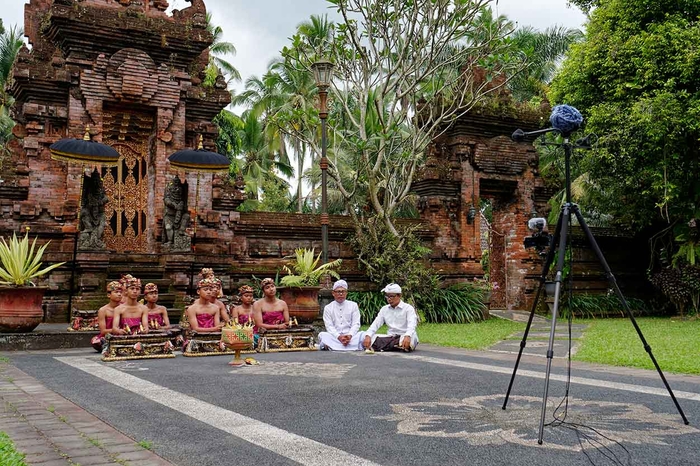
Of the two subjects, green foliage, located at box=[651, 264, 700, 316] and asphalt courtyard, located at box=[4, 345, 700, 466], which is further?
green foliage, located at box=[651, 264, 700, 316]

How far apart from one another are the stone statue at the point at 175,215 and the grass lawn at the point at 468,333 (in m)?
4.45

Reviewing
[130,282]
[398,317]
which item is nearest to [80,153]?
[130,282]

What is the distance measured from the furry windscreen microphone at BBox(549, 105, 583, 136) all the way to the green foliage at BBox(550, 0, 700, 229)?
11.6 m

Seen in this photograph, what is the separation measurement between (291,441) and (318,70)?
386 inches

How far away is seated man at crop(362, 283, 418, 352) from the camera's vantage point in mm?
9914

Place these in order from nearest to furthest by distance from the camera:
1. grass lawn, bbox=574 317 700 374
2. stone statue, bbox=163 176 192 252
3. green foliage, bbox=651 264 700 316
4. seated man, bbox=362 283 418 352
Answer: grass lawn, bbox=574 317 700 374 < seated man, bbox=362 283 418 352 < stone statue, bbox=163 176 192 252 < green foliage, bbox=651 264 700 316

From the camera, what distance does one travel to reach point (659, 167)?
16.0 meters

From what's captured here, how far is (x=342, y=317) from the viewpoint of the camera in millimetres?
10523

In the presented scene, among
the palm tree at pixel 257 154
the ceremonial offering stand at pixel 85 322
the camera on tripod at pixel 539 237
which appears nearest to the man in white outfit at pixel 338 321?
the ceremonial offering stand at pixel 85 322

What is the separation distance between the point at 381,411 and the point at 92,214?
32.0 feet

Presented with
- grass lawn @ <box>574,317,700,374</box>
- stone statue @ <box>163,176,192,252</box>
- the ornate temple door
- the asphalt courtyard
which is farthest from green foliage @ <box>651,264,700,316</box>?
the ornate temple door

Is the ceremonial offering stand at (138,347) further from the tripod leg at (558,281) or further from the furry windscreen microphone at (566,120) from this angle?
the furry windscreen microphone at (566,120)

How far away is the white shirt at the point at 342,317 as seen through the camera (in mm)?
10500

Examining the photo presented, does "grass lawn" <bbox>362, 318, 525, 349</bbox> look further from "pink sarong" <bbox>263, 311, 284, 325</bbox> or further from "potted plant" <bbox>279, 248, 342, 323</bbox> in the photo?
"pink sarong" <bbox>263, 311, 284, 325</bbox>
